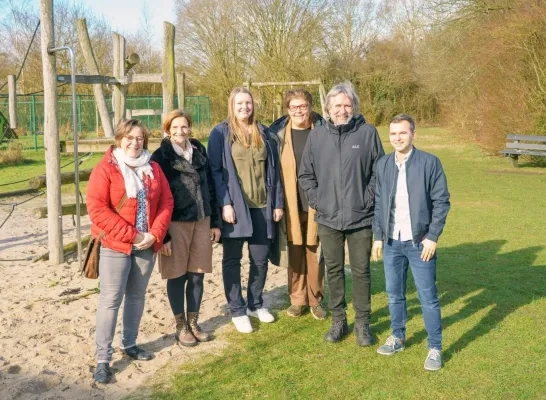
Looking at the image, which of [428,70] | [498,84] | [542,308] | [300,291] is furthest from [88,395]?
[428,70]

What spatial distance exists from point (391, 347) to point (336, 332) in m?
0.46

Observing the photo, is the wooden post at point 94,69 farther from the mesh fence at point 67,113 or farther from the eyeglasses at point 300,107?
the mesh fence at point 67,113

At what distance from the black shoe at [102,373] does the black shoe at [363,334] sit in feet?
5.92

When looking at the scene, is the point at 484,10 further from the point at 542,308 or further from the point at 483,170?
the point at 542,308

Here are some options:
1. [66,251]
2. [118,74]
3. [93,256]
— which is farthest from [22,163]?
[93,256]

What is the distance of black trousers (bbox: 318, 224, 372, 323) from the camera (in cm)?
466

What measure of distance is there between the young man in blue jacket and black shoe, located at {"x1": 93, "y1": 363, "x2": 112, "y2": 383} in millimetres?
1941

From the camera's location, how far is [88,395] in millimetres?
3982

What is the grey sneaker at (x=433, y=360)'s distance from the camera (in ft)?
14.1

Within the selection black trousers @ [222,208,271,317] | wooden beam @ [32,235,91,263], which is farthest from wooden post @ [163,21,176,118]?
black trousers @ [222,208,271,317]

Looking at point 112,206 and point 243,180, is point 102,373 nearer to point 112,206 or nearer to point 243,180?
point 112,206

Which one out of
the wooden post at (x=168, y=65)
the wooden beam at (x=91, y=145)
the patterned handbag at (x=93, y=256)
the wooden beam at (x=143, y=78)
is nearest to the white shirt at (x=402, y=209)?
the patterned handbag at (x=93, y=256)

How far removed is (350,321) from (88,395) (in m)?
2.30

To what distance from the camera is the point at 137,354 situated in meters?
4.52
